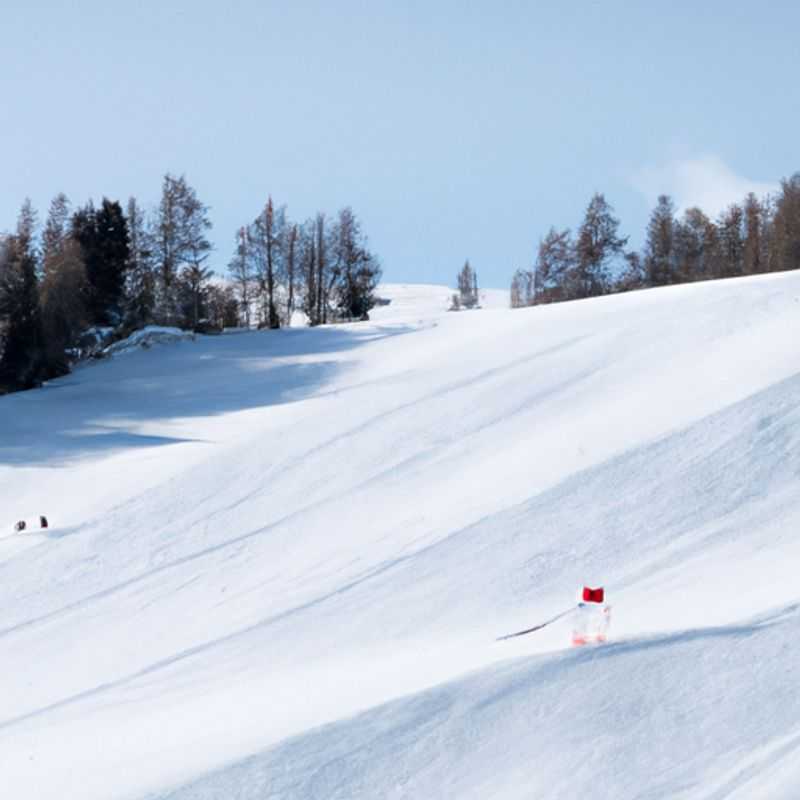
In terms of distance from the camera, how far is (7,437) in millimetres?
23625

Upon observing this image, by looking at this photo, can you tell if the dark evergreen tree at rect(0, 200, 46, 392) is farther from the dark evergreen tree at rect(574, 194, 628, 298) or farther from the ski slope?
the dark evergreen tree at rect(574, 194, 628, 298)

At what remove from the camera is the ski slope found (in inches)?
275

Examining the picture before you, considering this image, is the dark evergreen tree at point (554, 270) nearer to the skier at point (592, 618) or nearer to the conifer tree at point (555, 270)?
the conifer tree at point (555, 270)

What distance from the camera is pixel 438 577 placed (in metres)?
11.7

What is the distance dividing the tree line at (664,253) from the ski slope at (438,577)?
25041mm

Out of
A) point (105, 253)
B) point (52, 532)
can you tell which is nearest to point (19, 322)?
point (105, 253)

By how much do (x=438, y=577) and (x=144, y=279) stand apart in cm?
3648

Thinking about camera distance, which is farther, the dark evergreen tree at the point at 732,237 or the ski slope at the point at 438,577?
the dark evergreen tree at the point at 732,237

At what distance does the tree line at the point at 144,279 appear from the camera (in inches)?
1299

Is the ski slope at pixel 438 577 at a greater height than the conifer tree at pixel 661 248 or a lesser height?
lesser

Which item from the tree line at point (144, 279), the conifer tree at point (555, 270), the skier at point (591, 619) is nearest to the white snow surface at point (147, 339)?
the tree line at point (144, 279)

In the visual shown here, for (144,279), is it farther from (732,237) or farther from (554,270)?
(732,237)

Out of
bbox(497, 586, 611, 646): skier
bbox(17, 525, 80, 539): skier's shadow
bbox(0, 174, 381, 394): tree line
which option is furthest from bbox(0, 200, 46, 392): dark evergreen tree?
bbox(497, 586, 611, 646): skier

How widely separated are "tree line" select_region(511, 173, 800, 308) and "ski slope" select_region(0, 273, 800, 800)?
25041 mm
